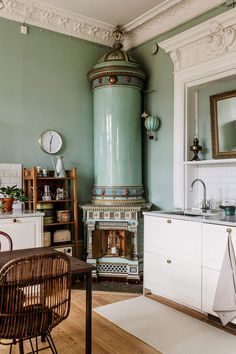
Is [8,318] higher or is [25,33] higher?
[25,33]

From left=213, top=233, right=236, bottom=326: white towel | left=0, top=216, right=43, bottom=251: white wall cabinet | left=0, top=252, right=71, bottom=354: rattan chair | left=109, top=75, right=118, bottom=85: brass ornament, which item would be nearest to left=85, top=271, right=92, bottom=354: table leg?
left=0, top=252, right=71, bottom=354: rattan chair

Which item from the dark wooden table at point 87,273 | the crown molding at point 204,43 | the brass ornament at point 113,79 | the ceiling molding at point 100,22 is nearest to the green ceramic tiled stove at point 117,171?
the brass ornament at point 113,79

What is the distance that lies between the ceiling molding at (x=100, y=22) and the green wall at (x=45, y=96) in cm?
11

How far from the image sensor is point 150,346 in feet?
8.66

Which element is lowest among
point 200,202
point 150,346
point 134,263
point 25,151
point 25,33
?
point 150,346

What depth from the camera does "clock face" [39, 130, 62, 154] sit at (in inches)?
176

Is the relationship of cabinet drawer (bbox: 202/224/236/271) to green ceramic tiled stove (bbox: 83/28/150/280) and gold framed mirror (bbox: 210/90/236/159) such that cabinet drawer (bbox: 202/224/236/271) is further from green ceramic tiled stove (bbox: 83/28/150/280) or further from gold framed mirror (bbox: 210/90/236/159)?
green ceramic tiled stove (bbox: 83/28/150/280)

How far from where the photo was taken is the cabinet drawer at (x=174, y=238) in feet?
10.6

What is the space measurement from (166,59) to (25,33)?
1878mm

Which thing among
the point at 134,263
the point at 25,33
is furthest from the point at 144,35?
the point at 134,263

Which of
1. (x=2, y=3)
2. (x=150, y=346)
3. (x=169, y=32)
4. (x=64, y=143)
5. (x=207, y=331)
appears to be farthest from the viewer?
(x=64, y=143)

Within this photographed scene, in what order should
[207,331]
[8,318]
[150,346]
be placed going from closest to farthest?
1. [8,318]
2. [150,346]
3. [207,331]

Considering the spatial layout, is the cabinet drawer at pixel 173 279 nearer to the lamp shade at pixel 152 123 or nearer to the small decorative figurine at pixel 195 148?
the small decorative figurine at pixel 195 148

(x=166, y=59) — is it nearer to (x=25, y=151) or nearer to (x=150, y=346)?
(x=25, y=151)
